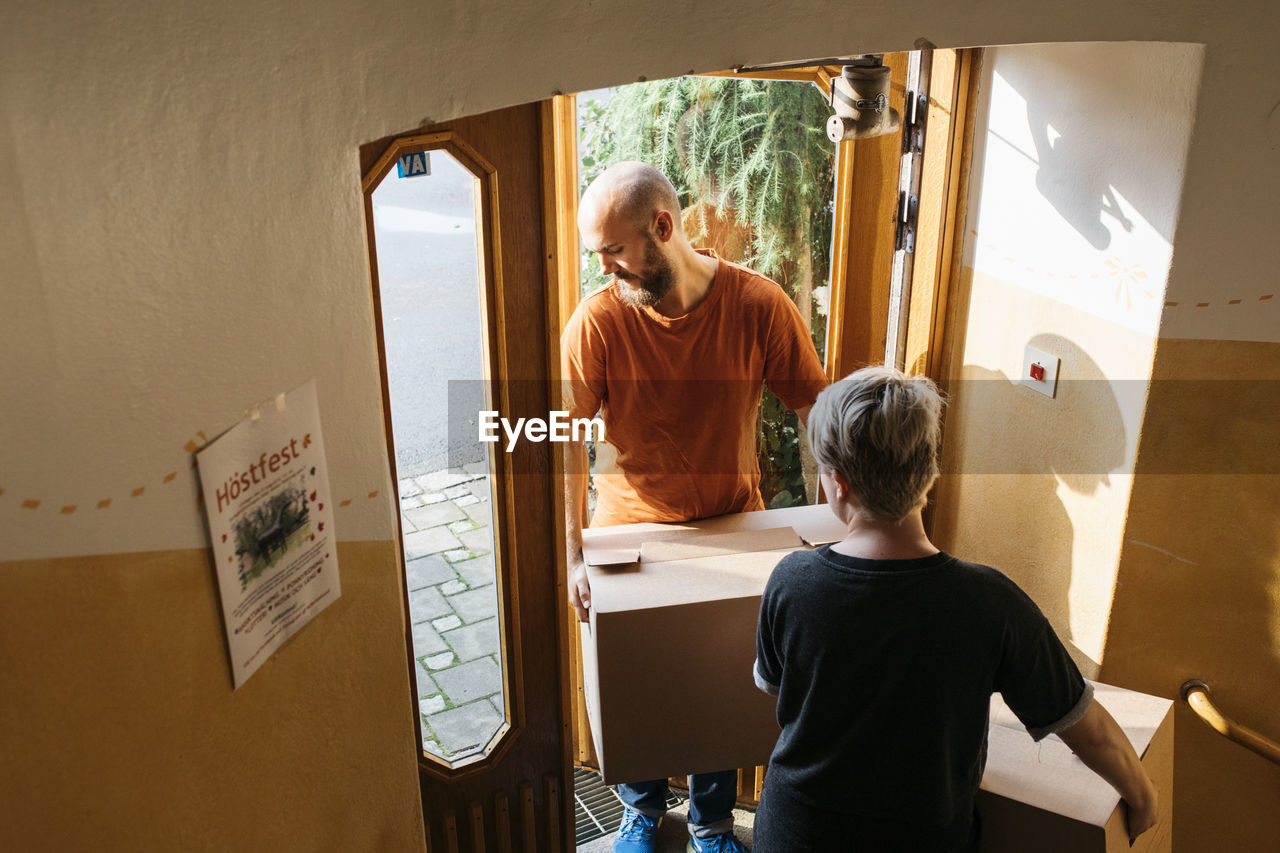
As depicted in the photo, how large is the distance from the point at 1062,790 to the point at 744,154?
1679 mm

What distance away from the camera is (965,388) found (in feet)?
8.24

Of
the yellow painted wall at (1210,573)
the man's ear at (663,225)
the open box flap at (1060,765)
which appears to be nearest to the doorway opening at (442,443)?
the man's ear at (663,225)

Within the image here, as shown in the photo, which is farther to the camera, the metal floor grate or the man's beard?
the metal floor grate

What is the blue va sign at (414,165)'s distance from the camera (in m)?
1.81

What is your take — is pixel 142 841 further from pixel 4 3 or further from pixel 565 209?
pixel 565 209

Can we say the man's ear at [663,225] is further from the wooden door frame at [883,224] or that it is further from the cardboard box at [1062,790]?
the cardboard box at [1062,790]

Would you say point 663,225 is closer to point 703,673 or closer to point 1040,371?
point 1040,371

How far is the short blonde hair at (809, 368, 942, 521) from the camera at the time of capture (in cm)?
147

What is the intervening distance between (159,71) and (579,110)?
1.50m

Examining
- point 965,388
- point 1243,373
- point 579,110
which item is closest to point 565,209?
point 579,110

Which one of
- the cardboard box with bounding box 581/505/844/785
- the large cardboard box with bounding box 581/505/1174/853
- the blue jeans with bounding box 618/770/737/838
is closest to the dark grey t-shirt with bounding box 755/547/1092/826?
the large cardboard box with bounding box 581/505/1174/853

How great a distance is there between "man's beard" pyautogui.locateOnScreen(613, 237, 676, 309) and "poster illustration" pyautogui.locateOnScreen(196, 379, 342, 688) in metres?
1.09

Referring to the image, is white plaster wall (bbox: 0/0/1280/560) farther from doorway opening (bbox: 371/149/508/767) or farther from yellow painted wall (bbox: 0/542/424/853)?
doorway opening (bbox: 371/149/508/767)

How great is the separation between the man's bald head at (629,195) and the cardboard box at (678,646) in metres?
0.74
